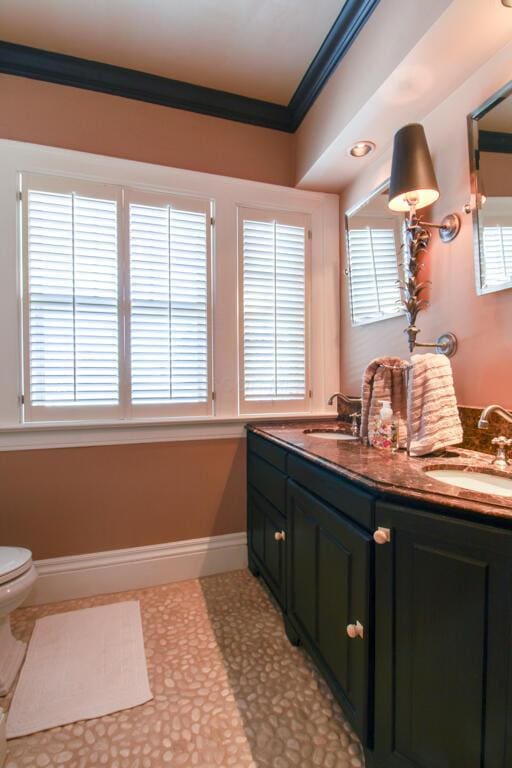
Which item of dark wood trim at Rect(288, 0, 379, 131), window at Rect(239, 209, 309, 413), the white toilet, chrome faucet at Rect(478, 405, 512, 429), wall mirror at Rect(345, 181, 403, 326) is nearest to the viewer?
chrome faucet at Rect(478, 405, 512, 429)

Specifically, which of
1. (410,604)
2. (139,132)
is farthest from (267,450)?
(139,132)

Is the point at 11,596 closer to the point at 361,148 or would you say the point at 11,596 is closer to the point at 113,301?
the point at 113,301

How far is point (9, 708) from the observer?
1334 millimetres

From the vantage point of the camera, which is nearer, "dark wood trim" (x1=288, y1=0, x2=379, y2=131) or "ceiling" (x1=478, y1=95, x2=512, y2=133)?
"ceiling" (x1=478, y1=95, x2=512, y2=133)

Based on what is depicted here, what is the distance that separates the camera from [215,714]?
51.3 inches

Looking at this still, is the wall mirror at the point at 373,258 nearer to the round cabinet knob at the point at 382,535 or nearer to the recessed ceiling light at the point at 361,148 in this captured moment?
the recessed ceiling light at the point at 361,148

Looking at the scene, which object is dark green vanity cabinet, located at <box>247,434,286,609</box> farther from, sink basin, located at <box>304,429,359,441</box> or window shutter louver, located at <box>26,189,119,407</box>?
window shutter louver, located at <box>26,189,119,407</box>

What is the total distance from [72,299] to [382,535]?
1.83 meters

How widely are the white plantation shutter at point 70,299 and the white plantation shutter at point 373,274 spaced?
1.37 meters

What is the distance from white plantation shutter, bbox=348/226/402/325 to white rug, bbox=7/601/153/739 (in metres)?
1.99

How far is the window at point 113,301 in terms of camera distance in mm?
1894

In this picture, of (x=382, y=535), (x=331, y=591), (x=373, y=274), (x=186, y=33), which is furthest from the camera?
(x=373, y=274)

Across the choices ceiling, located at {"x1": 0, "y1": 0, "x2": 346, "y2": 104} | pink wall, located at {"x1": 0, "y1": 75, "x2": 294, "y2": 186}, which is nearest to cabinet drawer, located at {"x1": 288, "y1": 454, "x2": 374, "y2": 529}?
pink wall, located at {"x1": 0, "y1": 75, "x2": 294, "y2": 186}

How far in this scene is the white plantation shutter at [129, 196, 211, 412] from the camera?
6.70ft
